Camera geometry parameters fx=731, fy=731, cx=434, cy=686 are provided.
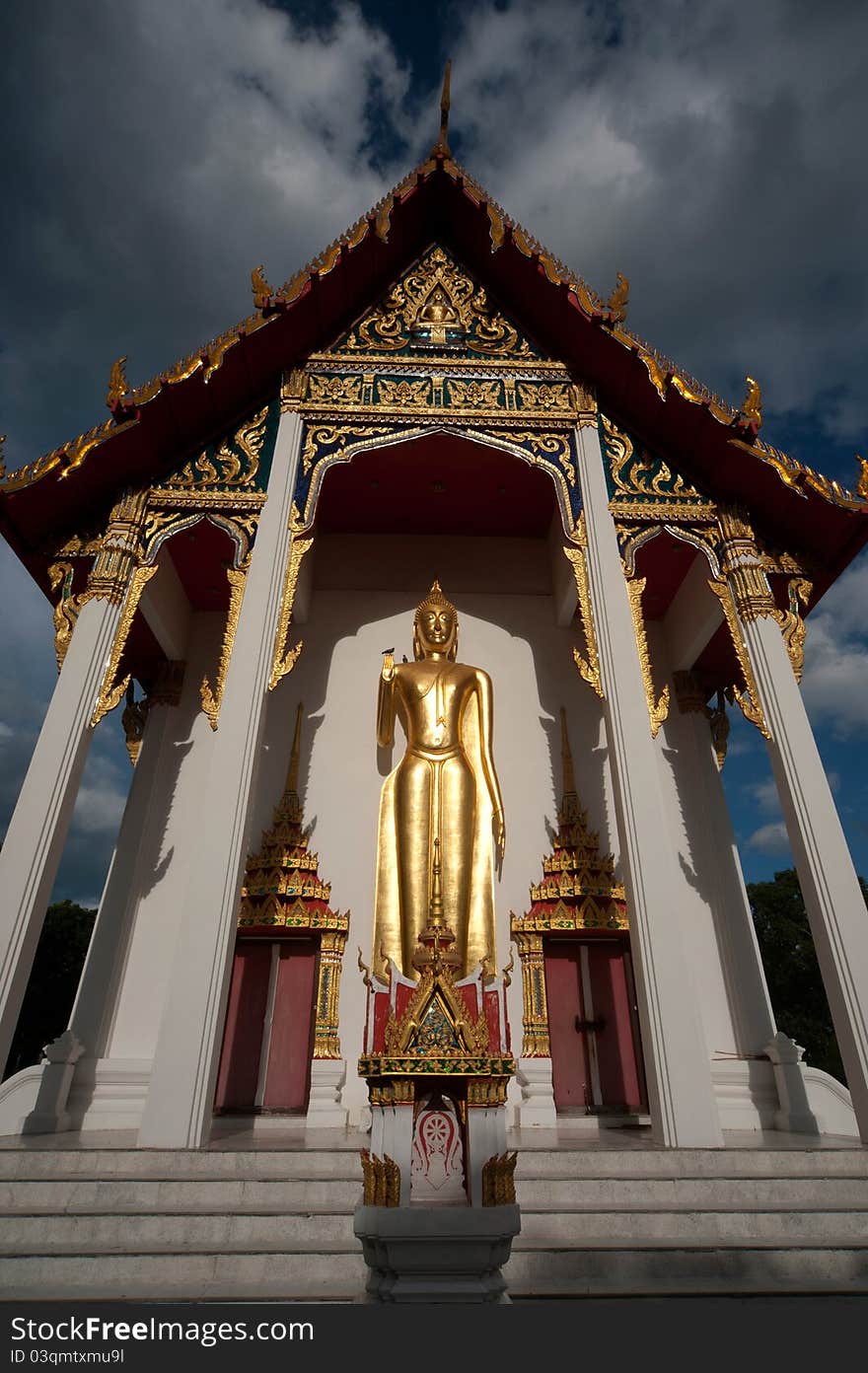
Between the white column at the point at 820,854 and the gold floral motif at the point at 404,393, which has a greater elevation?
the gold floral motif at the point at 404,393

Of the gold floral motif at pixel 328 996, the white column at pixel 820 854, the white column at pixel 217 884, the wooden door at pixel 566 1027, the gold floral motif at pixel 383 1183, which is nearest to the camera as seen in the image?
the gold floral motif at pixel 383 1183

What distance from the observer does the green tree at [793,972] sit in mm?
25094

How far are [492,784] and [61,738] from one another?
3851 millimetres

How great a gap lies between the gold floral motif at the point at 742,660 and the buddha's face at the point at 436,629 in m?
2.68

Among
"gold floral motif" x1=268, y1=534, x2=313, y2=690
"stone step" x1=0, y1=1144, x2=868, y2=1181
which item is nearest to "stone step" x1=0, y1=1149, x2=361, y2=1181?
"stone step" x1=0, y1=1144, x2=868, y2=1181

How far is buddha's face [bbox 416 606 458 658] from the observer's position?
7895mm

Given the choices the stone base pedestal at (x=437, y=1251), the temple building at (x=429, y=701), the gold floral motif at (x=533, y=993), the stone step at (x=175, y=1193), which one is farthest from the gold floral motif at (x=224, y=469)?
the stone base pedestal at (x=437, y=1251)

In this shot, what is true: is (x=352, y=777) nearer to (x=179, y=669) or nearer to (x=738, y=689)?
(x=179, y=669)

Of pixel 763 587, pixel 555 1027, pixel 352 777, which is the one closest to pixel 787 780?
pixel 763 587

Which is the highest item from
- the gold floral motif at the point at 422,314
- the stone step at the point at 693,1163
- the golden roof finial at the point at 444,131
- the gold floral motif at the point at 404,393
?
the golden roof finial at the point at 444,131

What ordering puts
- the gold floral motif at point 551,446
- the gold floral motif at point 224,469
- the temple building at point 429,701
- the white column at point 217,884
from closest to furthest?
the white column at point 217,884 < the temple building at point 429,701 < the gold floral motif at point 224,469 < the gold floral motif at point 551,446

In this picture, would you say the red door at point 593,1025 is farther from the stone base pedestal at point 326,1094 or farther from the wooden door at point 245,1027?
the wooden door at point 245,1027

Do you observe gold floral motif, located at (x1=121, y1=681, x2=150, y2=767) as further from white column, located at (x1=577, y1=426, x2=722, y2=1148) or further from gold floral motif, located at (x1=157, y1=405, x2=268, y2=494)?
white column, located at (x1=577, y1=426, x2=722, y2=1148)

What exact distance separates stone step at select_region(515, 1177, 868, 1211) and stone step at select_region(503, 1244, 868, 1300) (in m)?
0.41
